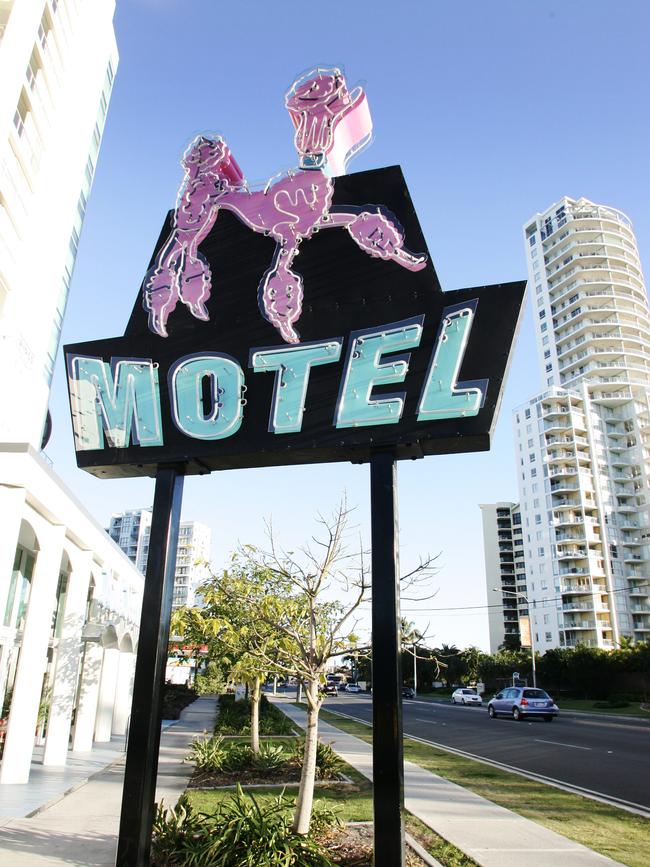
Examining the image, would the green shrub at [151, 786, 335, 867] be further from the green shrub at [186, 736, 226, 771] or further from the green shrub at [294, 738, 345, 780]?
the green shrub at [186, 736, 226, 771]

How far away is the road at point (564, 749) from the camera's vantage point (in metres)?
12.9

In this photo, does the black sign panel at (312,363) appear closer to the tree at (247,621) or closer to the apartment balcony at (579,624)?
the tree at (247,621)

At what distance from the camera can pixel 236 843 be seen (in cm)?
667

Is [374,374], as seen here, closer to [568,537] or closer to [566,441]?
[568,537]

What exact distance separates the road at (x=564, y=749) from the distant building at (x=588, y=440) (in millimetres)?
57639

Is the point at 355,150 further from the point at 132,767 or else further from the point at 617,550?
the point at 617,550

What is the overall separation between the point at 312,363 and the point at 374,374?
76 centimetres

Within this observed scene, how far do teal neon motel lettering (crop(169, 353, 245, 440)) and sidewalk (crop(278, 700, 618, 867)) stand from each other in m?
5.70

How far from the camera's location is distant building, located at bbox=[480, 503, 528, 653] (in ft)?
361

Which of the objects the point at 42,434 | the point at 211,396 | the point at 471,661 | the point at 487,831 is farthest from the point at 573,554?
the point at 211,396

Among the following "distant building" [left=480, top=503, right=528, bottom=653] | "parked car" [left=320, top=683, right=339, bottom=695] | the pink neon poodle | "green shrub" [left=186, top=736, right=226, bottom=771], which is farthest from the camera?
"distant building" [left=480, top=503, right=528, bottom=653]

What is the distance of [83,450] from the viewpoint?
768 centimetres

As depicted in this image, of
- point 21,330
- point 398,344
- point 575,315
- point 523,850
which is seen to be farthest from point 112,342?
point 575,315

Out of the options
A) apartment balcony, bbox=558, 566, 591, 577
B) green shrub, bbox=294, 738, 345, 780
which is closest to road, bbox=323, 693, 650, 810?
green shrub, bbox=294, 738, 345, 780
